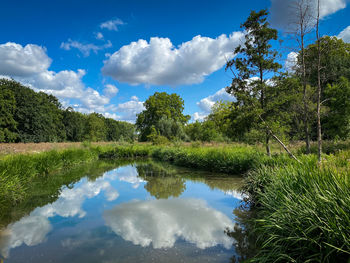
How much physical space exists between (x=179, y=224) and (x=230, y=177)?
19.3 ft

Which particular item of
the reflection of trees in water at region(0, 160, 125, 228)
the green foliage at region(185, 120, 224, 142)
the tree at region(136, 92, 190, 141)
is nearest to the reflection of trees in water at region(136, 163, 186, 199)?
the reflection of trees in water at region(0, 160, 125, 228)

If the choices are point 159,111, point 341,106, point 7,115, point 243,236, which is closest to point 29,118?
point 7,115

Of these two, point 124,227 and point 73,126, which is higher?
point 73,126

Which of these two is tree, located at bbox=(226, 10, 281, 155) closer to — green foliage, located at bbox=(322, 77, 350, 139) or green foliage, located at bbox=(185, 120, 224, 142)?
green foliage, located at bbox=(322, 77, 350, 139)

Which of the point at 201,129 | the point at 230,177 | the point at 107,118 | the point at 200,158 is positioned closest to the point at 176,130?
the point at 201,129

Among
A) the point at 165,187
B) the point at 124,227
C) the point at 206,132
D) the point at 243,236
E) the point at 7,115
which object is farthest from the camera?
the point at 206,132

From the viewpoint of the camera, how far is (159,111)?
1538 inches

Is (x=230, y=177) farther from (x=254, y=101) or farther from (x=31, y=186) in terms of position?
(x=31, y=186)

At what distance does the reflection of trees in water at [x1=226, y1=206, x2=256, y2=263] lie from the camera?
3.41 m

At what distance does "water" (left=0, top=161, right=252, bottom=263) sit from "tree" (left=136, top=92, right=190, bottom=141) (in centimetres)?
3187

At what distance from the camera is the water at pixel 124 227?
11.3 feet

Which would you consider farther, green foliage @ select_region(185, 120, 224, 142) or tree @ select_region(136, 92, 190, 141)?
tree @ select_region(136, 92, 190, 141)

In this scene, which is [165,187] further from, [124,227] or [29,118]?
[29,118]

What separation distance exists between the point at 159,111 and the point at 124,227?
3501cm
